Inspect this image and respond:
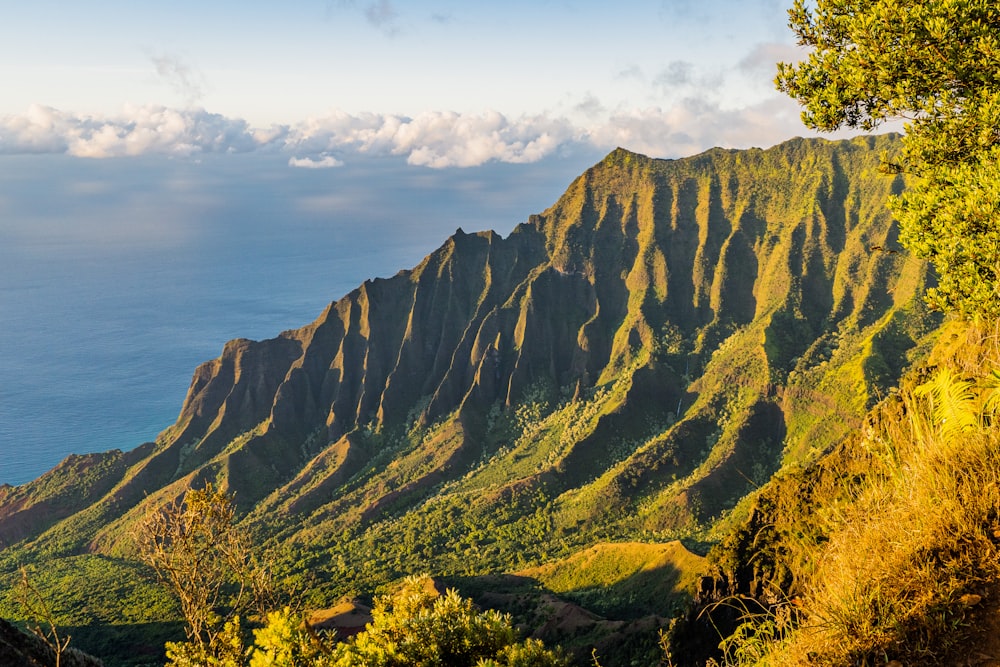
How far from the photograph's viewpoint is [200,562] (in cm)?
1631

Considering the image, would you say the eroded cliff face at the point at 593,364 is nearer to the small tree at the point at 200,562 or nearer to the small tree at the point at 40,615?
the small tree at the point at 200,562

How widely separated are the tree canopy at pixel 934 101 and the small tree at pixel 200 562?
57.0 feet

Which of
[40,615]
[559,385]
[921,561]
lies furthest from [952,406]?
[559,385]

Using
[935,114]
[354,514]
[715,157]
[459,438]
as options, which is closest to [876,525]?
[935,114]

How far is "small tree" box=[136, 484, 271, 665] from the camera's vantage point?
15273 mm

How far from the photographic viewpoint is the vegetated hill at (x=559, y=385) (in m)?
93.9

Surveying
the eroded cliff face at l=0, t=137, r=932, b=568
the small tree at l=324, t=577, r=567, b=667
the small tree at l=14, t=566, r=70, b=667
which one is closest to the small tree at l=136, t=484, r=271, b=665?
the small tree at l=324, t=577, r=567, b=667

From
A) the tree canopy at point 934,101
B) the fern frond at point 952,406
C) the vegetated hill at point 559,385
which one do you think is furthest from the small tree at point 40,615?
the vegetated hill at point 559,385

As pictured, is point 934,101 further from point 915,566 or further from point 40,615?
point 40,615

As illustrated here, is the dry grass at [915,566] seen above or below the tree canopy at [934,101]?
below

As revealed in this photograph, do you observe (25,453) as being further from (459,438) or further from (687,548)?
(687,548)

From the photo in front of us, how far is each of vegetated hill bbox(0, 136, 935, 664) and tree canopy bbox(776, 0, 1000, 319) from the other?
7348 cm

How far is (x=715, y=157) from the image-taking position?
148250 mm

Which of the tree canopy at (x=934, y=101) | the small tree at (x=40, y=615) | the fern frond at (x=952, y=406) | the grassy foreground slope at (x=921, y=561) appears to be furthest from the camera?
the tree canopy at (x=934, y=101)
